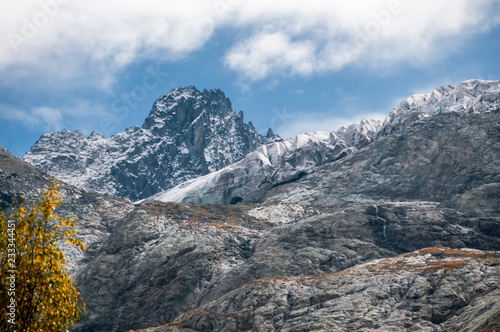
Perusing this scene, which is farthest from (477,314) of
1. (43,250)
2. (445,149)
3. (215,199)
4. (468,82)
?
(468,82)

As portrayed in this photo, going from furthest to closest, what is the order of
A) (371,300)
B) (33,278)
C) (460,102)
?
(460,102) → (371,300) → (33,278)

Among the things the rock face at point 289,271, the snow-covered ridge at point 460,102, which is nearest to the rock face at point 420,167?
the rock face at point 289,271

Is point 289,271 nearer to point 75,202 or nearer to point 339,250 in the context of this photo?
point 339,250

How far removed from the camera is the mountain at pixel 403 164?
4860 inches

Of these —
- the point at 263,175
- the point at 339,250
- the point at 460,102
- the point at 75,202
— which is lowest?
the point at 339,250

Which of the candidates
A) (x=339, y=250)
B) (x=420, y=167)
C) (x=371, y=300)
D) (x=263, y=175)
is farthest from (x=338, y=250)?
(x=263, y=175)

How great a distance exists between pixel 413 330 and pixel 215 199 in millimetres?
133370

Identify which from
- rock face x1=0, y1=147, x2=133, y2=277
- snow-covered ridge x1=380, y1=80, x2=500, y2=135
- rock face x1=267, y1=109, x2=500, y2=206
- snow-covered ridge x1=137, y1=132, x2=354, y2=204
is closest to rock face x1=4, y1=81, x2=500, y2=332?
rock face x1=267, y1=109, x2=500, y2=206

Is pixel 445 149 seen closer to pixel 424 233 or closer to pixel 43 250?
pixel 424 233

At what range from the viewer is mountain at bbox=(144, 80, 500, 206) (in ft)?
405

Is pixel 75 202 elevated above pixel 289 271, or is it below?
above

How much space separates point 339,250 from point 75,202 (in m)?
110

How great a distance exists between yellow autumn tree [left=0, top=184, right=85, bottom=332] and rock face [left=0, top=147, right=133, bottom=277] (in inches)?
4601

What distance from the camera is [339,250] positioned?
92625 millimetres
